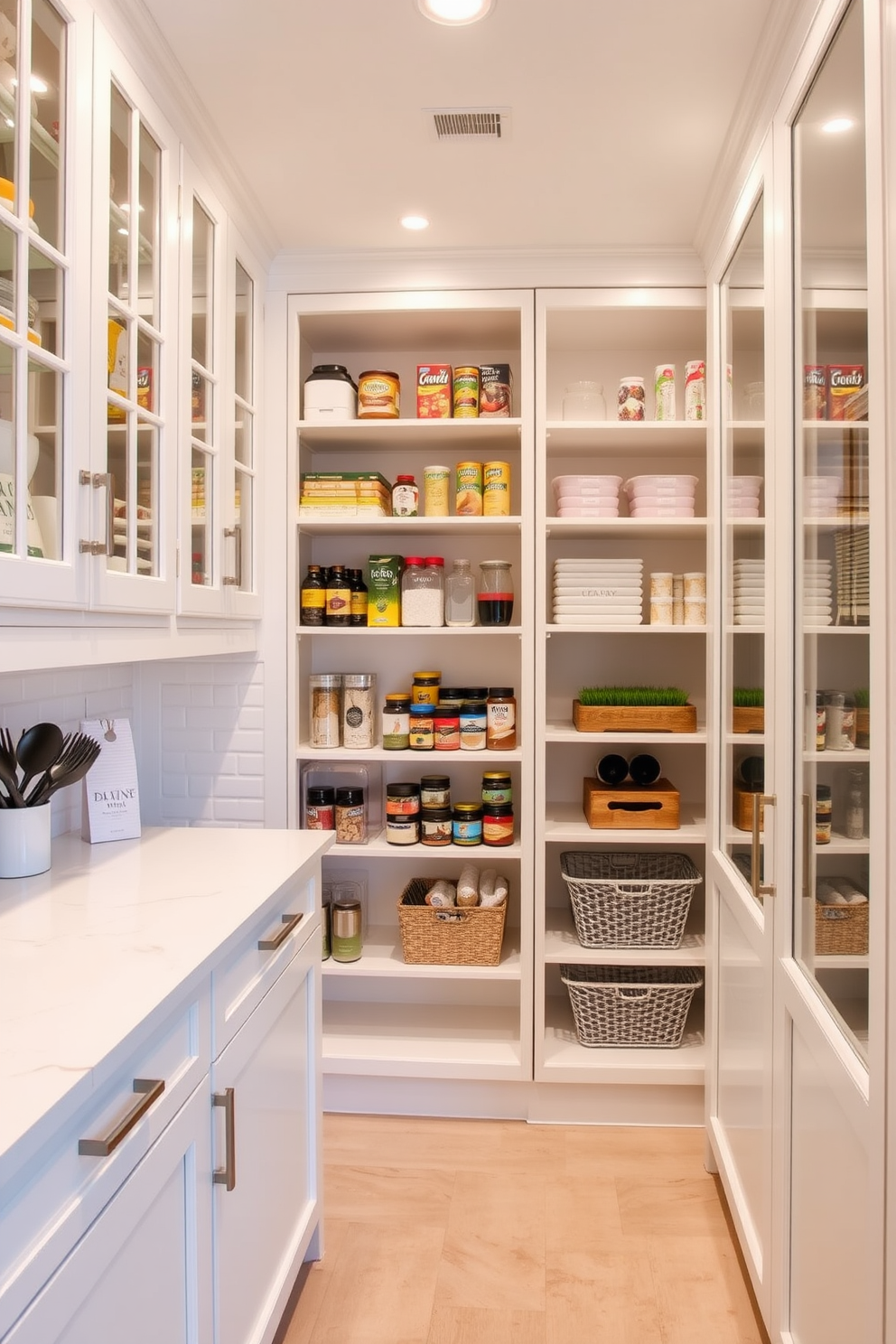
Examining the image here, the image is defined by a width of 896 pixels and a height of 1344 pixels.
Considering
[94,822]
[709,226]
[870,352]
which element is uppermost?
[709,226]

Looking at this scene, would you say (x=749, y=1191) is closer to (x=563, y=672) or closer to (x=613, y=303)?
(x=563, y=672)

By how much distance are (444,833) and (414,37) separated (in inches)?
76.7

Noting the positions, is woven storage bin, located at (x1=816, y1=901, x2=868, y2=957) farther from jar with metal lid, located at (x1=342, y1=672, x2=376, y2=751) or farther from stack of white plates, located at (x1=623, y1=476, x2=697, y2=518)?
jar with metal lid, located at (x1=342, y1=672, x2=376, y2=751)

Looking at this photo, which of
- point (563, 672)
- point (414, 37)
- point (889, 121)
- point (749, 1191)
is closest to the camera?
point (889, 121)

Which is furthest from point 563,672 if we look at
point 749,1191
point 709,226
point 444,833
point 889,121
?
point 889,121

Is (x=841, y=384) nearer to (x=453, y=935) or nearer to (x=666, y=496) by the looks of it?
(x=666, y=496)

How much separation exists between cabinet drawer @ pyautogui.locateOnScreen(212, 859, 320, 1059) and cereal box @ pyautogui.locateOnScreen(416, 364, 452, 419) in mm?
1377

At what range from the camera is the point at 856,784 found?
1.20 m

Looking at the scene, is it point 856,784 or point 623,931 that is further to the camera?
point 623,931

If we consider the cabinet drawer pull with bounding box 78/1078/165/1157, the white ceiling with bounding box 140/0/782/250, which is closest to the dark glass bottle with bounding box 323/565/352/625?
the white ceiling with bounding box 140/0/782/250

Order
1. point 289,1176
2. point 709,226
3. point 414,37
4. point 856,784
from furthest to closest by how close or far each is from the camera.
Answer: point 709,226, point 289,1176, point 414,37, point 856,784

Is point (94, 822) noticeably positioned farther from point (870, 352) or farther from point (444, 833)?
point (870, 352)

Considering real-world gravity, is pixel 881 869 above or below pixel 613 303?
below

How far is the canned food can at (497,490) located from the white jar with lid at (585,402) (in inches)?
10.5
